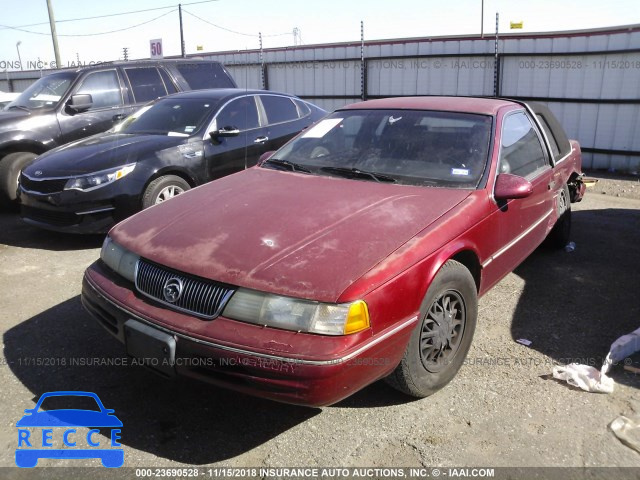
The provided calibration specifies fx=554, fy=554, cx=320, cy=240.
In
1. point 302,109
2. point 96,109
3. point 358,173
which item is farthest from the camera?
point 96,109

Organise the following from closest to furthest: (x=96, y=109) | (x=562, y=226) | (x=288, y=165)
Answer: (x=288, y=165), (x=562, y=226), (x=96, y=109)

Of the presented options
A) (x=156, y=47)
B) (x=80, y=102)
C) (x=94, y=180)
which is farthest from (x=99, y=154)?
(x=156, y=47)

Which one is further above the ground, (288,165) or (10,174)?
(288,165)

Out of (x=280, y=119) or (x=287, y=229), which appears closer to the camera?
(x=287, y=229)

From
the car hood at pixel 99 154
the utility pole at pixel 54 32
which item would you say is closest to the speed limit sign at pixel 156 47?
the utility pole at pixel 54 32

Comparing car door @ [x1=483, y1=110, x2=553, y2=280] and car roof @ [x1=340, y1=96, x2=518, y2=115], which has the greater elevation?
car roof @ [x1=340, y1=96, x2=518, y2=115]

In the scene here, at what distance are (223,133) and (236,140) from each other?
395mm

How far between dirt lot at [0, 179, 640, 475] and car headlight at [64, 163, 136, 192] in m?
1.29

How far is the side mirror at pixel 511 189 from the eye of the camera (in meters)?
3.43

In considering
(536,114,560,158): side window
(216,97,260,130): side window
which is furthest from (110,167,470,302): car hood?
(216,97,260,130): side window

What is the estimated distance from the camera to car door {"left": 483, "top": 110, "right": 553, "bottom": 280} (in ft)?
11.8

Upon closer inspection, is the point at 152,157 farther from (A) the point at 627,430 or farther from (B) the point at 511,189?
(A) the point at 627,430

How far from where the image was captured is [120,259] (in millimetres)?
3053

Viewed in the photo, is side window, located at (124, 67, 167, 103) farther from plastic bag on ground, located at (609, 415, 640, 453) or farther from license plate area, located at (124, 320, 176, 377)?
plastic bag on ground, located at (609, 415, 640, 453)
